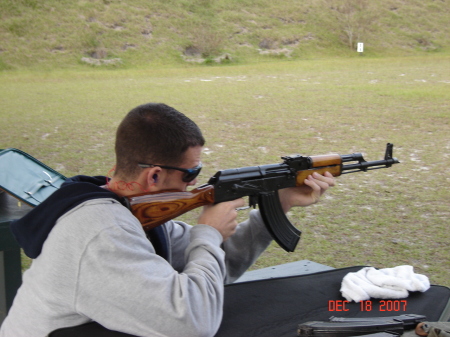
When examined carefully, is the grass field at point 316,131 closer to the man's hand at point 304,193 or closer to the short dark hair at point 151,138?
the man's hand at point 304,193

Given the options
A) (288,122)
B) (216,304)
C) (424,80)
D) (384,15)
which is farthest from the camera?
(384,15)

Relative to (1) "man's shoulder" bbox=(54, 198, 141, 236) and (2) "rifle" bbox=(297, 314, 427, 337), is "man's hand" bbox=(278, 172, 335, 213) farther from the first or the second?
(1) "man's shoulder" bbox=(54, 198, 141, 236)

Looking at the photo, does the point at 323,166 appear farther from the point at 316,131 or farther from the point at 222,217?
the point at 316,131

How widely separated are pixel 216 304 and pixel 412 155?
6.48 meters

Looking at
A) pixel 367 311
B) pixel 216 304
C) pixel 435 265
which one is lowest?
pixel 435 265

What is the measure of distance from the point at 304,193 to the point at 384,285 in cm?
56

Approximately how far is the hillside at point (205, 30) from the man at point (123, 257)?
24.4 metres

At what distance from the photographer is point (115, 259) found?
61.4 inches

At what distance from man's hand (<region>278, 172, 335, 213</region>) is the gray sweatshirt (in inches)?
34.1

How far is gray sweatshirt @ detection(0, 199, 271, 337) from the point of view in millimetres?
1562

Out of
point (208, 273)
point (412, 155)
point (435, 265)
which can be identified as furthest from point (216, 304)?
point (412, 155)

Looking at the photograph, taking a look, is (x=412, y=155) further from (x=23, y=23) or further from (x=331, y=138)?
(x=23, y=23)

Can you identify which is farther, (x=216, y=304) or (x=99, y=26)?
(x=99, y=26)

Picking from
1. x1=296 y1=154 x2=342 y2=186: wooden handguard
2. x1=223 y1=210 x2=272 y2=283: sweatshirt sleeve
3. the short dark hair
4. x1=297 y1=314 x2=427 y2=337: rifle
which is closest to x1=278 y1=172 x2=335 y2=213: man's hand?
x1=296 y1=154 x2=342 y2=186: wooden handguard
